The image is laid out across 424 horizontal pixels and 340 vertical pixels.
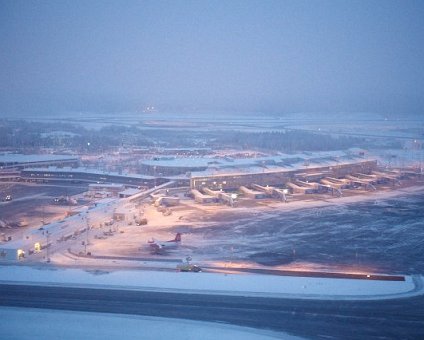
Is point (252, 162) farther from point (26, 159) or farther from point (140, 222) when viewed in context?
point (26, 159)

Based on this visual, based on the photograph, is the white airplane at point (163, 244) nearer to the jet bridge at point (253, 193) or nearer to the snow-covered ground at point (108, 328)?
the snow-covered ground at point (108, 328)

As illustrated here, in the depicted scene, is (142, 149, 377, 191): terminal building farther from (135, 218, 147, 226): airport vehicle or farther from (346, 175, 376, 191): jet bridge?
(135, 218, 147, 226): airport vehicle

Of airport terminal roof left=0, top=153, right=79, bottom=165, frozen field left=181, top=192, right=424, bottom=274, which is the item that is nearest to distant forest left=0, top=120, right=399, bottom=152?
airport terminal roof left=0, top=153, right=79, bottom=165

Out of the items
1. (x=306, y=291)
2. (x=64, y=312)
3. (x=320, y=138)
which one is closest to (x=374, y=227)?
(x=306, y=291)

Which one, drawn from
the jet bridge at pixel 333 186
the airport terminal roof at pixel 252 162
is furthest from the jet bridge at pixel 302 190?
the airport terminal roof at pixel 252 162

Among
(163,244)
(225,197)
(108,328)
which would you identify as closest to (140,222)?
(163,244)

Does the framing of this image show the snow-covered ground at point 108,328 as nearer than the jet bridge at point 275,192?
Yes
